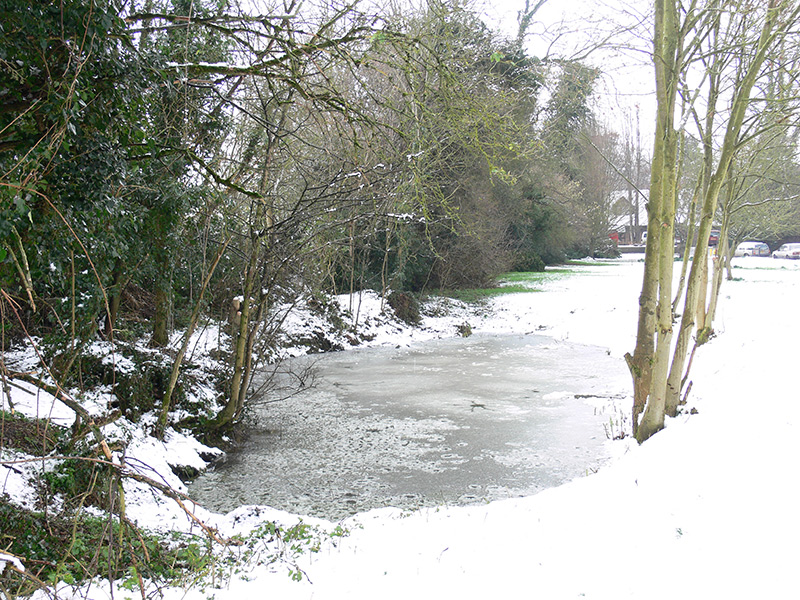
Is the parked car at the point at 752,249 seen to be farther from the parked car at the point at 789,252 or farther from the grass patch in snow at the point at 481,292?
the grass patch in snow at the point at 481,292

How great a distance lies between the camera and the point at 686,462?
16.8 ft

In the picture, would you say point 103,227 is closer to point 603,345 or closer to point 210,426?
point 210,426

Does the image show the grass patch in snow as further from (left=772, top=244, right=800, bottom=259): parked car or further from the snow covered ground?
(left=772, top=244, right=800, bottom=259): parked car

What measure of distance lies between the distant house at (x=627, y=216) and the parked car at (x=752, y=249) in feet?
27.8

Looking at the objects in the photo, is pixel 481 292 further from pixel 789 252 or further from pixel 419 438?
pixel 789 252

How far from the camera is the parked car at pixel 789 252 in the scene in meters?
44.4

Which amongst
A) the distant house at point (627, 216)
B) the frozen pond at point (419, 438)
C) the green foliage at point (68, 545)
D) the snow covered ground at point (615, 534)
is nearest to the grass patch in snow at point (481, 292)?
the frozen pond at point (419, 438)

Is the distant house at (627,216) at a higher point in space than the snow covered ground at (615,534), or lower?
higher

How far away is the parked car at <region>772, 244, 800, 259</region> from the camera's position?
146 feet

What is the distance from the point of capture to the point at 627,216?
65.9m

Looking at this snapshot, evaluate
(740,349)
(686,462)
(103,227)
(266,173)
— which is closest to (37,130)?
(103,227)

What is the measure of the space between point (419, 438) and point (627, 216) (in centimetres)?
6235

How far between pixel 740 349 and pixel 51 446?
1033 cm

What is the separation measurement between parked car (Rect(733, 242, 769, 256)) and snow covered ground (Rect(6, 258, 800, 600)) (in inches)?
1915
